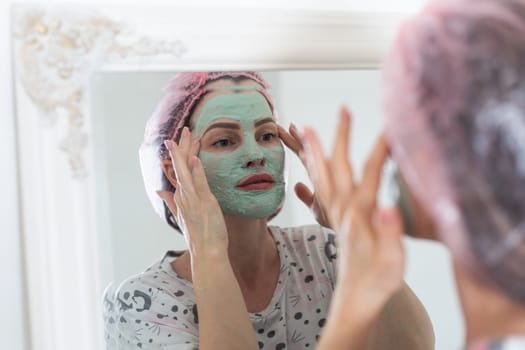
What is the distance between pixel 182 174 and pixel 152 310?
0.14m

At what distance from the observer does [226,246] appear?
0.75 meters

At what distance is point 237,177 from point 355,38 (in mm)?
210

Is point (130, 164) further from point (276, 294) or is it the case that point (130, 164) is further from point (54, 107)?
point (276, 294)

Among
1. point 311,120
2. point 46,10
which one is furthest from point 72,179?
point 311,120

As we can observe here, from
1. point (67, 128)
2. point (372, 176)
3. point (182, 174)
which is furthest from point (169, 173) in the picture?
point (372, 176)

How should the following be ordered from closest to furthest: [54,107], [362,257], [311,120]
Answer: [362,257] < [54,107] < [311,120]

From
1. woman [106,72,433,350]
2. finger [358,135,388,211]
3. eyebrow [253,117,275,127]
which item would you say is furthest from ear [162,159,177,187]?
finger [358,135,388,211]

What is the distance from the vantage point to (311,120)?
0.79 metres

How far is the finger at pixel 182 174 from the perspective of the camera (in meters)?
0.74

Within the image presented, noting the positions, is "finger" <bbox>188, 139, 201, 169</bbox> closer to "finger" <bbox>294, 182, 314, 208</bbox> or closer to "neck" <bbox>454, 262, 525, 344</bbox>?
"finger" <bbox>294, 182, 314, 208</bbox>

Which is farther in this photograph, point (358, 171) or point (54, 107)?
point (358, 171)

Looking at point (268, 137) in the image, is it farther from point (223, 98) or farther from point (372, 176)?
point (372, 176)

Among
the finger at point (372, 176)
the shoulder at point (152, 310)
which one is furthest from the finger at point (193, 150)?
the finger at point (372, 176)

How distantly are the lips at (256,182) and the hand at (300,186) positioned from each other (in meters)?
0.03
